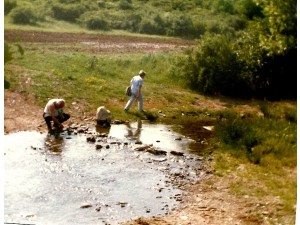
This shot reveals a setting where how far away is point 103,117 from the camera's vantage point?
4.33 m

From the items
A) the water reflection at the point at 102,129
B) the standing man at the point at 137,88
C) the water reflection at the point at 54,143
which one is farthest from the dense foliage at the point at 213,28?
the water reflection at the point at 54,143

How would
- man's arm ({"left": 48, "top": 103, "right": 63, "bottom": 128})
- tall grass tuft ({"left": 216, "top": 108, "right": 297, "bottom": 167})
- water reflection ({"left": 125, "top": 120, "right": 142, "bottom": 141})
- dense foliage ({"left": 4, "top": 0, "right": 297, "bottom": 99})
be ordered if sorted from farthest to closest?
water reflection ({"left": 125, "top": 120, "right": 142, "bottom": 141})
man's arm ({"left": 48, "top": 103, "right": 63, "bottom": 128})
dense foliage ({"left": 4, "top": 0, "right": 297, "bottom": 99})
tall grass tuft ({"left": 216, "top": 108, "right": 297, "bottom": 167})

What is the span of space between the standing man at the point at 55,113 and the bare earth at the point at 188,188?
111mm

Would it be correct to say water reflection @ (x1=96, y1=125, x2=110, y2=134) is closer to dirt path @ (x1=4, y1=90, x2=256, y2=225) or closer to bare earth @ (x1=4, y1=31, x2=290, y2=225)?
bare earth @ (x1=4, y1=31, x2=290, y2=225)

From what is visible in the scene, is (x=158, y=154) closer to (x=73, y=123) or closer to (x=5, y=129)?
(x=73, y=123)

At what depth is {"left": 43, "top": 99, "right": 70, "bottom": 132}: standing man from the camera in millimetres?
4157

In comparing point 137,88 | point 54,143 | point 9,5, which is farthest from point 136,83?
point 9,5

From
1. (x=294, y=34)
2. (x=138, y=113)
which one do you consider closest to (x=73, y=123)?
(x=138, y=113)

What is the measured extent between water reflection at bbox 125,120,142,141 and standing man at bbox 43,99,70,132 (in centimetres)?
65

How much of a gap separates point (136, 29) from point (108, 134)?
1111 mm

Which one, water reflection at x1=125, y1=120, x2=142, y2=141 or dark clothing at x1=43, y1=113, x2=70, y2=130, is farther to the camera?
water reflection at x1=125, y1=120, x2=142, y2=141

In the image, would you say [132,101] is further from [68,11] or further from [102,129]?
→ [68,11]

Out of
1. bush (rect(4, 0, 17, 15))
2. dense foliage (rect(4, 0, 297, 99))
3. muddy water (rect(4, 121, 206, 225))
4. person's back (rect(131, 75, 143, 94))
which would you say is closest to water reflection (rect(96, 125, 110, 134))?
muddy water (rect(4, 121, 206, 225))

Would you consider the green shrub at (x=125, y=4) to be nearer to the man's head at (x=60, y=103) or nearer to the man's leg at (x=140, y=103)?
the man's leg at (x=140, y=103)
